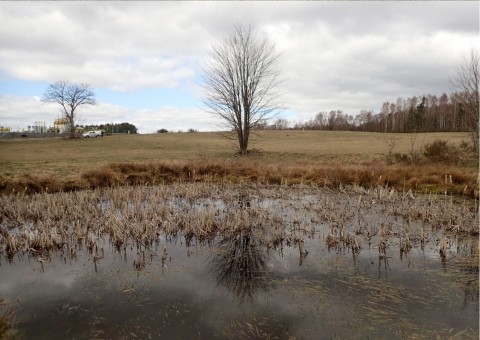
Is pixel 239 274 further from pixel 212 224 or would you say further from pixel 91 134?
pixel 91 134

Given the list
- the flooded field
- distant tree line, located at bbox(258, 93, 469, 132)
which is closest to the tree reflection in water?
the flooded field

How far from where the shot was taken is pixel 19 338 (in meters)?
4.94

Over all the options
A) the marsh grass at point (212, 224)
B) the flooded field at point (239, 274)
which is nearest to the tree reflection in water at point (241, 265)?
the flooded field at point (239, 274)

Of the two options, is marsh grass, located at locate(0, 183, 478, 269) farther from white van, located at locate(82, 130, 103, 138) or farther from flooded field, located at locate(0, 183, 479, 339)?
white van, located at locate(82, 130, 103, 138)

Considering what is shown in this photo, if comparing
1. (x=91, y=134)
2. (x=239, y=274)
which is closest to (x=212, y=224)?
(x=239, y=274)

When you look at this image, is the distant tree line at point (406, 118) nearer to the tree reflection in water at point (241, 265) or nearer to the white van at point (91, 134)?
the white van at point (91, 134)

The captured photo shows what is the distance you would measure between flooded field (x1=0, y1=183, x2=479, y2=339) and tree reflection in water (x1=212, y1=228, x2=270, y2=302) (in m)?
0.03

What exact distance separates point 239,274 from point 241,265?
1.49 feet

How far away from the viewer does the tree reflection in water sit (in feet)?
21.3

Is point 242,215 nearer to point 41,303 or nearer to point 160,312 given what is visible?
point 160,312

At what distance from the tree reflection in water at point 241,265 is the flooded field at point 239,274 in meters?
0.03

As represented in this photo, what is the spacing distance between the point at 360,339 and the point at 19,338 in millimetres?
4930

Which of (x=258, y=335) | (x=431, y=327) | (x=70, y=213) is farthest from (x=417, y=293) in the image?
(x=70, y=213)

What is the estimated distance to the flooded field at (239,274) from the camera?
17.3ft
